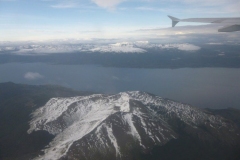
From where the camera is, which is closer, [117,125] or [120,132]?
[120,132]

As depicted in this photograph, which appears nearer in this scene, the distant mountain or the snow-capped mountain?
the snow-capped mountain

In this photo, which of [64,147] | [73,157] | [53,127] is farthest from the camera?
[53,127]

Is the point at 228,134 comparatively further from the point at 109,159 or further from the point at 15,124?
the point at 15,124

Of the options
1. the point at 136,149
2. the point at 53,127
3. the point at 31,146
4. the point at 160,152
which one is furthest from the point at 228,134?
the point at 31,146

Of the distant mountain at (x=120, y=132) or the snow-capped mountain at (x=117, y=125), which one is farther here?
the distant mountain at (x=120, y=132)

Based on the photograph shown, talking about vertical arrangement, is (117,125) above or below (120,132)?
above
